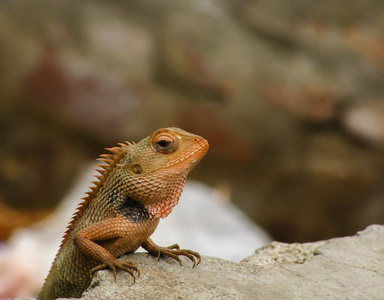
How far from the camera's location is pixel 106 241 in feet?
9.45

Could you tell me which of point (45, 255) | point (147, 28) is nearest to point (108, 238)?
point (45, 255)

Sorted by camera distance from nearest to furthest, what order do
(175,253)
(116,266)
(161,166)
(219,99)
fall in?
(116,266) < (161,166) < (175,253) < (219,99)

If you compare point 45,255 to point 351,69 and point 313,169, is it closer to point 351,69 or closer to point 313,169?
point 313,169

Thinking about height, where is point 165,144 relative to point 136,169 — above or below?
above

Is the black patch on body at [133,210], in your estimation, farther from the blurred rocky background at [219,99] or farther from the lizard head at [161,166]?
the blurred rocky background at [219,99]

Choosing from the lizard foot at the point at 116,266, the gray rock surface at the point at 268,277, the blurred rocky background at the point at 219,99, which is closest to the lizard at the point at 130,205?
the lizard foot at the point at 116,266

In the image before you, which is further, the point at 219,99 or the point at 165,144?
the point at 219,99

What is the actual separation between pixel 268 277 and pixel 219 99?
18.0 ft

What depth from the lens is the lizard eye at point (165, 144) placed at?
2.90m

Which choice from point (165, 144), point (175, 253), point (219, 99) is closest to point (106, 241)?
point (175, 253)

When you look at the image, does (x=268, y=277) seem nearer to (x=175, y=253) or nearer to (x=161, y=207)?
(x=175, y=253)

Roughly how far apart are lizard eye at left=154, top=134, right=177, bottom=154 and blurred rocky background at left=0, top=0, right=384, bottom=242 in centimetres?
532

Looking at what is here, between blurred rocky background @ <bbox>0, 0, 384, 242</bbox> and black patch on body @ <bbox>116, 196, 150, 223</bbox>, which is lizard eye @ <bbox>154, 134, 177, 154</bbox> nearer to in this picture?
black patch on body @ <bbox>116, 196, 150, 223</bbox>

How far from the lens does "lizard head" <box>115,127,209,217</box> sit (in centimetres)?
285
